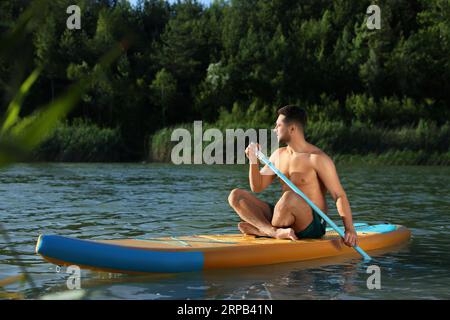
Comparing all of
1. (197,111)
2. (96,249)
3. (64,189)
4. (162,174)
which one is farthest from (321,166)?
(197,111)

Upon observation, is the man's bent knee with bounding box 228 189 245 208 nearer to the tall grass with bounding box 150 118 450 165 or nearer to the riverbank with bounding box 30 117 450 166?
the riverbank with bounding box 30 117 450 166

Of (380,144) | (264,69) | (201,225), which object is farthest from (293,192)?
(264,69)

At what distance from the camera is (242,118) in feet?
90.7

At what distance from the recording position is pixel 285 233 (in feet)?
16.0

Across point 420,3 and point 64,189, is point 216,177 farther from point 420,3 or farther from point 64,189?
point 420,3

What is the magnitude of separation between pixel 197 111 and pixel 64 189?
786 inches

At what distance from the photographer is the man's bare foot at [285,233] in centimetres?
488

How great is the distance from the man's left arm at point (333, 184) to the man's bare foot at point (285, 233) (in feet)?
1.24

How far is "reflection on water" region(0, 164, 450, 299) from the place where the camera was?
392 cm

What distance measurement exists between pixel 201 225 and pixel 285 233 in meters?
2.42

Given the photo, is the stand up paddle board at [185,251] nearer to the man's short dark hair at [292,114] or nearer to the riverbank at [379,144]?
the man's short dark hair at [292,114]

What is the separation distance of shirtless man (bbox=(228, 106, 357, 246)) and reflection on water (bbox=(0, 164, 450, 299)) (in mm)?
303
